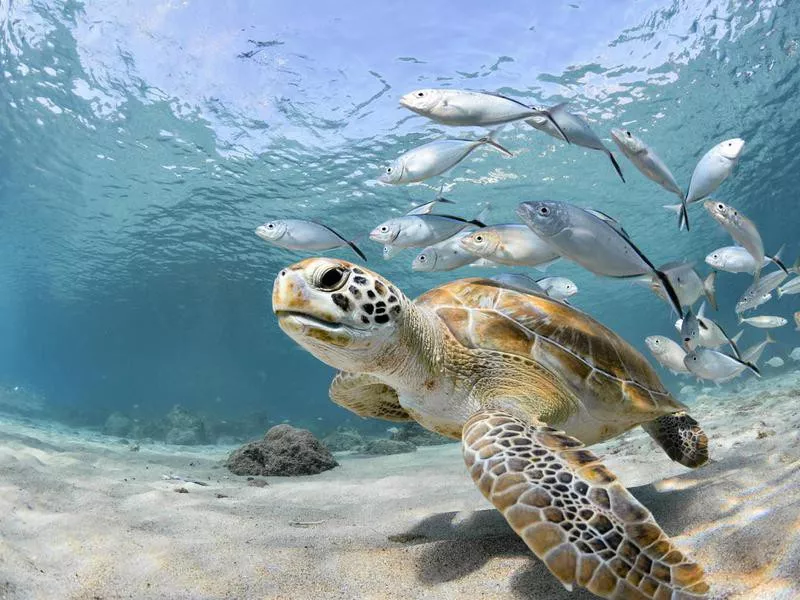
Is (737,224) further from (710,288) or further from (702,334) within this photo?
(702,334)

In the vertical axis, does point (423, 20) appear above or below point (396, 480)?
above

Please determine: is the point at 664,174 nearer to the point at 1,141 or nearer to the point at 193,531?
the point at 193,531

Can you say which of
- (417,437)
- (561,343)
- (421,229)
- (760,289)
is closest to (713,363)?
(760,289)

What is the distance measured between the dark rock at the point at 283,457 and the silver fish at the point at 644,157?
4.61 meters

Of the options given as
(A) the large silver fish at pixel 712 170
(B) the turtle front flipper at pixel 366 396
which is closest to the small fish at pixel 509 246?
(A) the large silver fish at pixel 712 170

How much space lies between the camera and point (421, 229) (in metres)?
3.49

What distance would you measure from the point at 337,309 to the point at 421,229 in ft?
5.69

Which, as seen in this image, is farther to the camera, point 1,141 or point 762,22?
point 1,141

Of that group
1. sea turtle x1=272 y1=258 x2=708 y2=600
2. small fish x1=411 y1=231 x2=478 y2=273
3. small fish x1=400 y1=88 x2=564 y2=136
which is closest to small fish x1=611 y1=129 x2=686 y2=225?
small fish x1=400 y1=88 x2=564 y2=136

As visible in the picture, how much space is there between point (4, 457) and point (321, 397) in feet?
300

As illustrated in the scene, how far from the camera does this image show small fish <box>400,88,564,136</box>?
9.17 ft

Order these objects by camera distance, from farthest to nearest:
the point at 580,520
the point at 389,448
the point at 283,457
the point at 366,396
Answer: the point at 389,448, the point at 283,457, the point at 366,396, the point at 580,520

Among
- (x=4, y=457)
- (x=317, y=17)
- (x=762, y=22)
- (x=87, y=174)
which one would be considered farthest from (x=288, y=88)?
(x=762, y=22)

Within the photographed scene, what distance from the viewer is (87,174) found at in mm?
17172
